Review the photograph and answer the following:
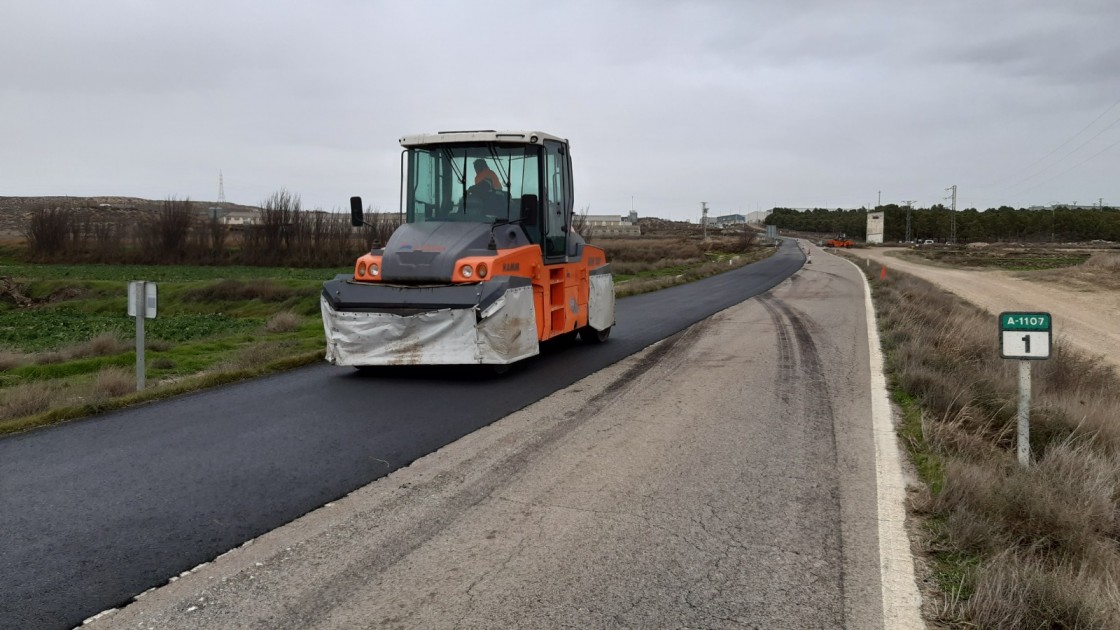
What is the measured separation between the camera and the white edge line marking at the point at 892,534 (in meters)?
3.95

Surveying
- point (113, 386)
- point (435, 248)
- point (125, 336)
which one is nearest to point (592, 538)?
point (435, 248)

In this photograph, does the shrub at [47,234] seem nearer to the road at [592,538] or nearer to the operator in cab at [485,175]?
the operator in cab at [485,175]

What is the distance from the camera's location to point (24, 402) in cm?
883

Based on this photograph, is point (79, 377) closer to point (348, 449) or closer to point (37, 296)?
point (348, 449)

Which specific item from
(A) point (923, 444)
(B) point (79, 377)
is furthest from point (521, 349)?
(B) point (79, 377)

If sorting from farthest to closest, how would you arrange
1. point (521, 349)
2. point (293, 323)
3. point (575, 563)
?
point (293, 323) → point (521, 349) → point (575, 563)

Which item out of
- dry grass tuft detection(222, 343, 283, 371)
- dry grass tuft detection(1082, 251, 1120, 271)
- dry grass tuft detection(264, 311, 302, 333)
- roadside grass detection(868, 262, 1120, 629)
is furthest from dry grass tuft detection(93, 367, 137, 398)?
dry grass tuft detection(1082, 251, 1120, 271)

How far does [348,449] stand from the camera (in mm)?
6867

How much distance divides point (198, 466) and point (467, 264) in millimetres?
4588

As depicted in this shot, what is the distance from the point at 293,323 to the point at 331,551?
1723 centimetres

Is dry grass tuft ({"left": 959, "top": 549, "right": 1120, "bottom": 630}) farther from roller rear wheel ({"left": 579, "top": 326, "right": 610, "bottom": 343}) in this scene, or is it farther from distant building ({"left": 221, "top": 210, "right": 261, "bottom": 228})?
distant building ({"left": 221, "top": 210, "right": 261, "bottom": 228})

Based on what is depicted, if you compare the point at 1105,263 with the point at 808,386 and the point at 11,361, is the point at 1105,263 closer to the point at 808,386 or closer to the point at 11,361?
the point at 808,386

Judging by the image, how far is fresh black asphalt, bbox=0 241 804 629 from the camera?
14.4 feet

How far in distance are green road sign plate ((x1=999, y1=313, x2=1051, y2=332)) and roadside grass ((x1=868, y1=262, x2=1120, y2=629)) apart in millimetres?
997
